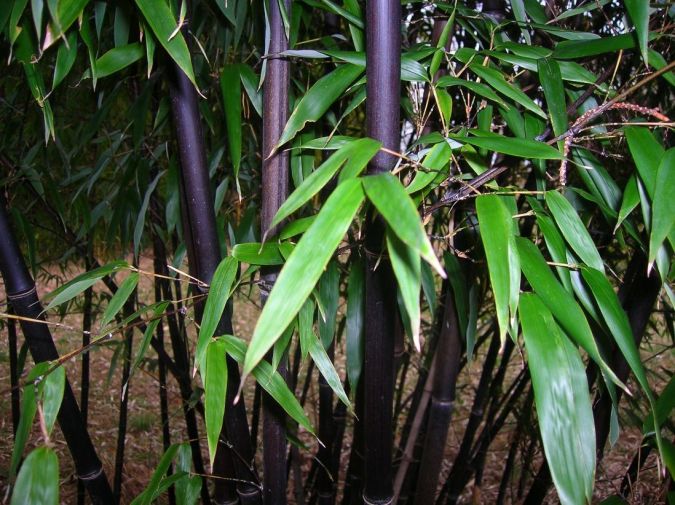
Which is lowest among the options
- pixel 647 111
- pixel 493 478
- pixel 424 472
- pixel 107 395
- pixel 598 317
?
pixel 493 478

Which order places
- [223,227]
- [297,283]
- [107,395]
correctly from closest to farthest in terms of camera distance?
1. [297,283]
2. [223,227]
3. [107,395]

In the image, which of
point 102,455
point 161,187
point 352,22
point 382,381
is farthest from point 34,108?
point 102,455

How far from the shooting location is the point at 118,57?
67 centimetres

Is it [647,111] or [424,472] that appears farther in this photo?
[424,472]

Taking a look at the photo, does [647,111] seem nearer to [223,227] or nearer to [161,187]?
[223,227]

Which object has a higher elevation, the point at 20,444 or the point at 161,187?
the point at 161,187

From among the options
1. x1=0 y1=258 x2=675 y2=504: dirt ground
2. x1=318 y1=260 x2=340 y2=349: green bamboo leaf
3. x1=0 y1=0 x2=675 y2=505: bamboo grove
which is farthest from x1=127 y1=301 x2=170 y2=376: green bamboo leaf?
x1=0 y1=258 x2=675 y2=504: dirt ground

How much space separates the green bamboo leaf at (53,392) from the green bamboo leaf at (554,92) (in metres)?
0.58

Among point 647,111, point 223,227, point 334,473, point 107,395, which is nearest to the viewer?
point 647,111

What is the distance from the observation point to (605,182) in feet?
2.19

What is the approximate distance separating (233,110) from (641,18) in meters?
0.46

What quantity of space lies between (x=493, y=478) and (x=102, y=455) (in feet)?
5.55

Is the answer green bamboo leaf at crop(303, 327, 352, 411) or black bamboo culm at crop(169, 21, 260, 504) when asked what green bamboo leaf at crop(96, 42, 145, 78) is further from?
green bamboo leaf at crop(303, 327, 352, 411)

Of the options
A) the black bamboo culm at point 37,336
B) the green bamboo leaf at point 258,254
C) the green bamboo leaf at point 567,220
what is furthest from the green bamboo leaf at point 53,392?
the green bamboo leaf at point 567,220
